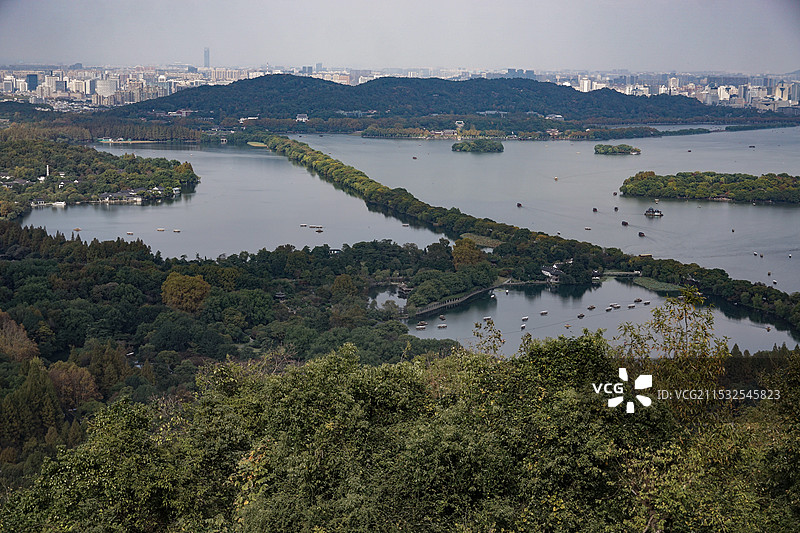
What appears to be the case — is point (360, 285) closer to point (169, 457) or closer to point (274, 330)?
point (274, 330)

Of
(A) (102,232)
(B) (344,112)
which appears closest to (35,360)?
(A) (102,232)

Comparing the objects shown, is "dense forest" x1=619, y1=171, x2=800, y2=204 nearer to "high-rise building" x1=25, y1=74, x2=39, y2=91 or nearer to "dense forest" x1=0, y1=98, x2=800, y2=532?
"dense forest" x1=0, y1=98, x2=800, y2=532

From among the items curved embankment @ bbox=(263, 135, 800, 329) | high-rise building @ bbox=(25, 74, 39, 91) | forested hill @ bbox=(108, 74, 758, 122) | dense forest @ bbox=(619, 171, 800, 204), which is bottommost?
curved embankment @ bbox=(263, 135, 800, 329)

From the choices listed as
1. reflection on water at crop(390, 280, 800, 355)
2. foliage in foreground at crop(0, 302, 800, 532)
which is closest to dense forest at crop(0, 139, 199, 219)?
reflection on water at crop(390, 280, 800, 355)

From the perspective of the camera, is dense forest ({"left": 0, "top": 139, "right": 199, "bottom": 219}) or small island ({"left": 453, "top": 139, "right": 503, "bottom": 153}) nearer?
dense forest ({"left": 0, "top": 139, "right": 199, "bottom": 219})

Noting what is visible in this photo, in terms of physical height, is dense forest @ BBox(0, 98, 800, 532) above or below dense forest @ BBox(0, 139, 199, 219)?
below

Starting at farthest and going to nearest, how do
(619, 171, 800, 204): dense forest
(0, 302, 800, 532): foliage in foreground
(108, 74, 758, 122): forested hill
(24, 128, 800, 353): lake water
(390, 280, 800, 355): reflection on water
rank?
1. (108, 74, 758, 122): forested hill
2. (619, 171, 800, 204): dense forest
3. (24, 128, 800, 353): lake water
4. (390, 280, 800, 355): reflection on water
5. (0, 302, 800, 532): foliage in foreground
